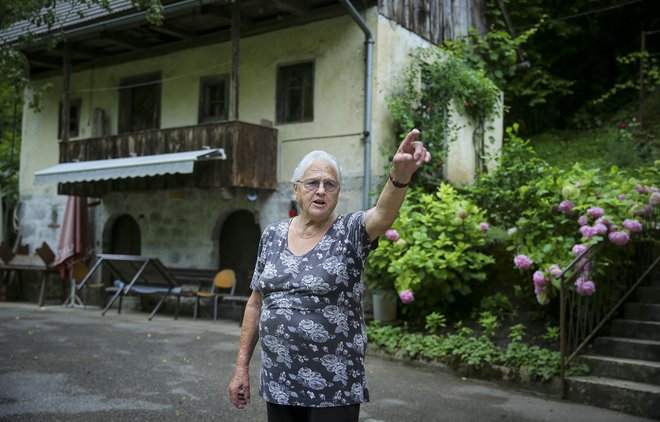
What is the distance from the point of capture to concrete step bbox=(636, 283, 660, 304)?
7.13 m

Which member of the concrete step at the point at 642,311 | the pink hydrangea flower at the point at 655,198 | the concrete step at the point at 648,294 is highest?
the pink hydrangea flower at the point at 655,198

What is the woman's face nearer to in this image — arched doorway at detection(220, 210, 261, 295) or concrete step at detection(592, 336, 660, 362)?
concrete step at detection(592, 336, 660, 362)

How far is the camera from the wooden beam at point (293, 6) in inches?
440

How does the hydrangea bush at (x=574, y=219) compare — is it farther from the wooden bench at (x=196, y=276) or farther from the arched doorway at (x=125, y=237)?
the arched doorway at (x=125, y=237)

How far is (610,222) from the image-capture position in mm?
6609

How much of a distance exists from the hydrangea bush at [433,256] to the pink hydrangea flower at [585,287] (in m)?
1.91

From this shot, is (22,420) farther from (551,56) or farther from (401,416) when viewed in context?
(551,56)

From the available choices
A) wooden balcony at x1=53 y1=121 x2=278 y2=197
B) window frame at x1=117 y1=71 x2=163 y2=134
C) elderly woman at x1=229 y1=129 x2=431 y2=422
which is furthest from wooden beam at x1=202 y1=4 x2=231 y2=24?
elderly woman at x1=229 y1=129 x2=431 y2=422

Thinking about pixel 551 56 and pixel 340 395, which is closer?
pixel 340 395

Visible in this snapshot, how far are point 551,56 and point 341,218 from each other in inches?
764

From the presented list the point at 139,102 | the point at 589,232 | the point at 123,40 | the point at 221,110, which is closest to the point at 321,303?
the point at 589,232

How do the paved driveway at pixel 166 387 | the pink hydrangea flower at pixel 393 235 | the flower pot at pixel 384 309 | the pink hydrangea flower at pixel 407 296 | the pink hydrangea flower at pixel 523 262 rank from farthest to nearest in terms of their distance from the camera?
the flower pot at pixel 384 309 → the pink hydrangea flower at pixel 393 235 → the pink hydrangea flower at pixel 407 296 → the pink hydrangea flower at pixel 523 262 → the paved driveway at pixel 166 387

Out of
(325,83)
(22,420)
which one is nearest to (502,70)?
(325,83)

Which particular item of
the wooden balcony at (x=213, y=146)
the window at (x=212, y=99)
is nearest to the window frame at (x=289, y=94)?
the wooden balcony at (x=213, y=146)
